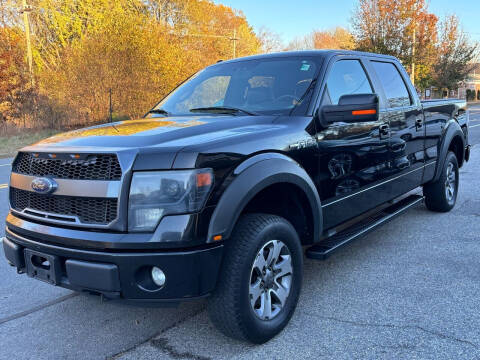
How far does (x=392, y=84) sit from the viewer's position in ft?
15.1

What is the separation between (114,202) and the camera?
2.36 metres

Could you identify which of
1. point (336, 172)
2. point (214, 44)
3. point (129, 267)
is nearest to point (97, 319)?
point (129, 267)

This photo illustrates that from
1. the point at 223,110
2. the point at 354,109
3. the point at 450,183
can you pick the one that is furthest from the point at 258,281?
the point at 450,183

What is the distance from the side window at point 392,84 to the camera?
439 centimetres

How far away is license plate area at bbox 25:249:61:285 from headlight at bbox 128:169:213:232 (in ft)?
1.79

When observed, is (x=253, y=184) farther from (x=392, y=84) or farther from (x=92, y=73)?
(x=92, y=73)

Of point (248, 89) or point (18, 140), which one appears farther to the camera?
point (18, 140)

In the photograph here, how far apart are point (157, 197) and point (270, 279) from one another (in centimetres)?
95

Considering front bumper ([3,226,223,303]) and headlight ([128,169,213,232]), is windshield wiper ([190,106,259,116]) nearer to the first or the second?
headlight ([128,169,213,232])

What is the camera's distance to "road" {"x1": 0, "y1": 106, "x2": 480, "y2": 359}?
2678mm

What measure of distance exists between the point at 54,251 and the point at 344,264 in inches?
102

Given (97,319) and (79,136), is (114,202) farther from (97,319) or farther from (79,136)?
(97,319)

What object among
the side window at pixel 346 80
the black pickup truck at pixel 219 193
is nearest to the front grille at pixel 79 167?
the black pickup truck at pixel 219 193

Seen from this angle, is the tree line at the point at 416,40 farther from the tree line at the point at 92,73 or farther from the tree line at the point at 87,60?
the tree line at the point at 92,73
